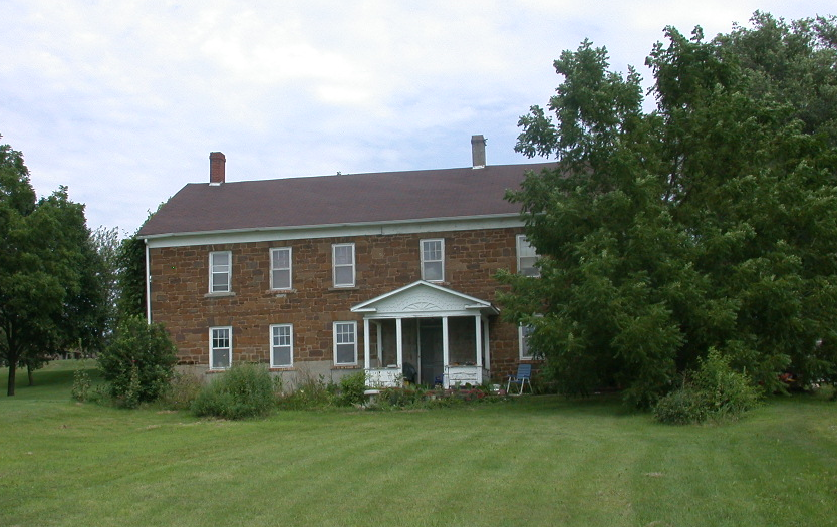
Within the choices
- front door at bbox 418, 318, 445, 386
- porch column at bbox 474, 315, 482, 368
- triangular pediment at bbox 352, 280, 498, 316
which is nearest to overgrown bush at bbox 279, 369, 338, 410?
triangular pediment at bbox 352, 280, 498, 316

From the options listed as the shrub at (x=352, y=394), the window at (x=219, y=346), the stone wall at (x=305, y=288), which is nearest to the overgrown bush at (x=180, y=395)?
the shrub at (x=352, y=394)

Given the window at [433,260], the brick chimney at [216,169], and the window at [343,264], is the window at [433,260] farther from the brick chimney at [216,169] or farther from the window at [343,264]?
the brick chimney at [216,169]

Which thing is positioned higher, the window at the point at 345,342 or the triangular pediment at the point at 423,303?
the triangular pediment at the point at 423,303

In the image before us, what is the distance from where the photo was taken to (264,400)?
20000mm

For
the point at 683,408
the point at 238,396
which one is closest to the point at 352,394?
the point at 238,396

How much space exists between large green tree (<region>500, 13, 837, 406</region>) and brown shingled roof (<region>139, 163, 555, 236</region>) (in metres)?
6.02

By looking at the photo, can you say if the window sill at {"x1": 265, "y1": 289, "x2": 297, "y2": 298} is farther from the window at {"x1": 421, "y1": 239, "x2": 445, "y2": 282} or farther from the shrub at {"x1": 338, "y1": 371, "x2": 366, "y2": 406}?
the shrub at {"x1": 338, "y1": 371, "x2": 366, "y2": 406}

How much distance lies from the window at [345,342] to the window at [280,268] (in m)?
2.20

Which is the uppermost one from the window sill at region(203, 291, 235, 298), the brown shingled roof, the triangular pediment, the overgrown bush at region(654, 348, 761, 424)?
the brown shingled roof

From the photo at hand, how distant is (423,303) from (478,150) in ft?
27.6

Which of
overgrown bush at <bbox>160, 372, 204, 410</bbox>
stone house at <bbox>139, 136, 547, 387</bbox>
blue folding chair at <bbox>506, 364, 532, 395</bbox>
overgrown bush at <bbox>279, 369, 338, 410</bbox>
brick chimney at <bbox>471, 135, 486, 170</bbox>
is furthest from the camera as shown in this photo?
brick chimney at <bbox>471, 135, 486, 170</bbox>

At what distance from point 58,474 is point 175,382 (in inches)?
491

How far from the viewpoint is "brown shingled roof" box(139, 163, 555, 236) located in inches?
1071

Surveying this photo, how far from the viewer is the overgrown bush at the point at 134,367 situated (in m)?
22.5
